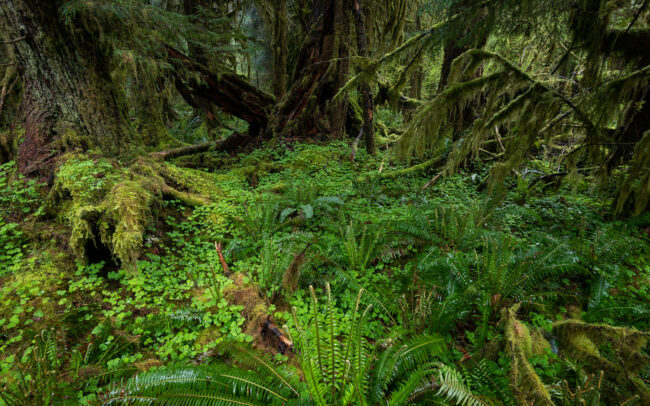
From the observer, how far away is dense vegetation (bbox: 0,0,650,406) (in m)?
1.61

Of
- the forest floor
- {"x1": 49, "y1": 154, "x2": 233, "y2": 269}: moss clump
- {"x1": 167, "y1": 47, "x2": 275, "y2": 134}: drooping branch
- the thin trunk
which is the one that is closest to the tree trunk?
the thin trunk

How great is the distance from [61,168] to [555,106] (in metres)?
5.75

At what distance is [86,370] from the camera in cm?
176

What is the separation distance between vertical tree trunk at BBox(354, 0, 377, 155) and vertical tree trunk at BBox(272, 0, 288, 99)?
3670mm

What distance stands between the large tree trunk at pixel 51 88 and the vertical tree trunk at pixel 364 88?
4.68m

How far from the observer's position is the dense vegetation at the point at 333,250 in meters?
1.61

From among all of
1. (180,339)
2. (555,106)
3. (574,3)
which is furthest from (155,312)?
(574,3)

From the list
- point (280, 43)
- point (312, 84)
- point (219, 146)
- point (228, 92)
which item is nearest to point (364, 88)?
point (312, 84)

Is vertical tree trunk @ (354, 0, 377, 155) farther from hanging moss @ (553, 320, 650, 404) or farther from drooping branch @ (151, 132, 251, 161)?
hanging moss @ (553, 320, 650, 404)

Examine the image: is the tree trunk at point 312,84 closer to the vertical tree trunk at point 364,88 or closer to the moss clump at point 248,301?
the vertical tree trunk at point 364,88

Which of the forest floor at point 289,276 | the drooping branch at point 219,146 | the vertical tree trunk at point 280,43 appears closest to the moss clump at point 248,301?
the forest floor at point 289,276

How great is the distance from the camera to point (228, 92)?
7508 millimetres

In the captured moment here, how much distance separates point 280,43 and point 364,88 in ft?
15.2

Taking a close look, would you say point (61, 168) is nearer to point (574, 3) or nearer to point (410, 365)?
point (410, 365)
